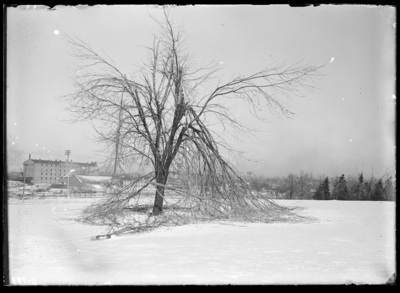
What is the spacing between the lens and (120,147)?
4.41 m

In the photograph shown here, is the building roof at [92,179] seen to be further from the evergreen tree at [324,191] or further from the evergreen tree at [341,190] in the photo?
the evergreen tree at [341,190]

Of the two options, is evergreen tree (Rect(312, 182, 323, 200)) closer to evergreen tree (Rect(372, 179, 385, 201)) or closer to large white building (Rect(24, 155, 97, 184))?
evergreen tree (Rect(372, 179, 385, 201))

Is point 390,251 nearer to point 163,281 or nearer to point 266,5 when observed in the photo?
point 163,281

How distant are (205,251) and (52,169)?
77.4 inches

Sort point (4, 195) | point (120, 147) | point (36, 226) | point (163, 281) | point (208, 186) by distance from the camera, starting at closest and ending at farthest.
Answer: point (163, 281), point (4, 195), point (36, 226), point (120, 147), point (208, 186)

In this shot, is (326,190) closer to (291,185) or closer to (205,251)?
(291,185)

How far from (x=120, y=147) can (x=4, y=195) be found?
1.35m

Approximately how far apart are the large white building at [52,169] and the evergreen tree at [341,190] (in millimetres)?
2951

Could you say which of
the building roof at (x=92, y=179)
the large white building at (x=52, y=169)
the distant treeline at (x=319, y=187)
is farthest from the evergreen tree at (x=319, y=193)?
the large white building at (x=52, y=169)

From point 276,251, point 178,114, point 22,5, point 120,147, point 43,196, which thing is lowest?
point 276,251

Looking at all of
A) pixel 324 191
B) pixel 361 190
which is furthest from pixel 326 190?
pixel 361 190

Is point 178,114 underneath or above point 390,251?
above

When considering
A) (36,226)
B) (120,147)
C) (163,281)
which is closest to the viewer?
(163,281)

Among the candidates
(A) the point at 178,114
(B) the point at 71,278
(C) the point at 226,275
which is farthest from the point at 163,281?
(A) the point at 178,114
